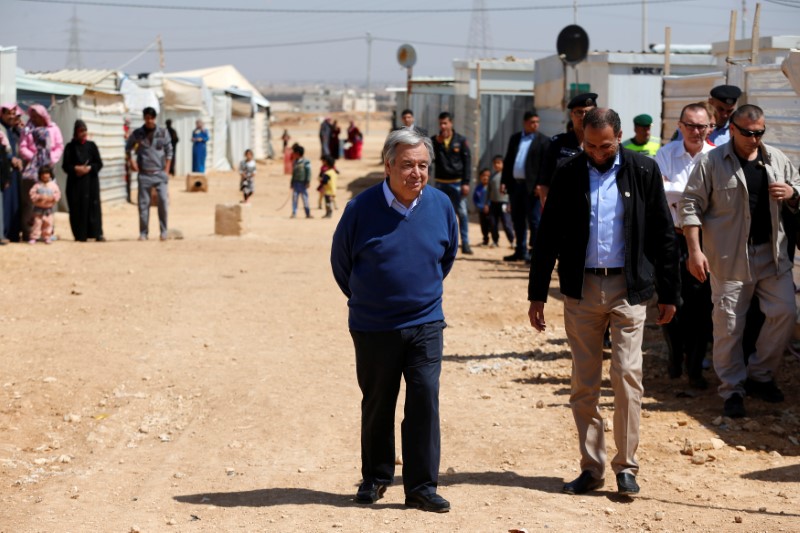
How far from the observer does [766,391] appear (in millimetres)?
7570

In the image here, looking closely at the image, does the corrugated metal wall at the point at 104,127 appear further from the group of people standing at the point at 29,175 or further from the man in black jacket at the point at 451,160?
the man in black jacket at the point at 451,160

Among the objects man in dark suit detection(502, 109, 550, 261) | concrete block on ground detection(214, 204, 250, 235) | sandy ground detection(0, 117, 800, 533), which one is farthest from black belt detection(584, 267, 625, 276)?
concrete block on ground detection(214, 204, 250, 235)

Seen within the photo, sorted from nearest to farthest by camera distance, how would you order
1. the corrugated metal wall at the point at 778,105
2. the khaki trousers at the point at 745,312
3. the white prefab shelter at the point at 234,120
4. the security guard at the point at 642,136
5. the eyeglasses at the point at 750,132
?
the eyeglasses at the point at 750,132 → the khaki trousers at the point at 745,312 → the corrugated metal wall at the point at 778,105 → the security guard at the point at 642,136 → the white prefab shelter at the point at 234,120

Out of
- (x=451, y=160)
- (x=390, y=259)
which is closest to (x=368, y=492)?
(x=390, y=259)

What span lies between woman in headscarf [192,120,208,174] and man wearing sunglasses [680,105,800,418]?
91.9ft

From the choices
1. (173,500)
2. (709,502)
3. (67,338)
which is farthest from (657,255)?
(67,338)

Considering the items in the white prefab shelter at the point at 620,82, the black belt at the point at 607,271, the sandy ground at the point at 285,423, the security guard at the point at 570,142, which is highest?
the white prefab shelter at the point at 620,82

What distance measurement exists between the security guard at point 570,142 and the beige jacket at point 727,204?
1.27 m

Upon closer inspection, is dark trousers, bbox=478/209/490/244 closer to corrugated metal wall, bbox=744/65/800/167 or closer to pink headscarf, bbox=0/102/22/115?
pink headscarf, bbox=0/102/22/115

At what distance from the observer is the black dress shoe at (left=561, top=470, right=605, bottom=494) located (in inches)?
227

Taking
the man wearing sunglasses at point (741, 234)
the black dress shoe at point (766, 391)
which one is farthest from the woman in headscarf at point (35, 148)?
the black dress shoe at point (766, 391)

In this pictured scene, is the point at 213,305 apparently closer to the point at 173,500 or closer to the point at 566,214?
the point at 173,500

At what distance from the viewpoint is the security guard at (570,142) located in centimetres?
821

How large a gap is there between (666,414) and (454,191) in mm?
8088
